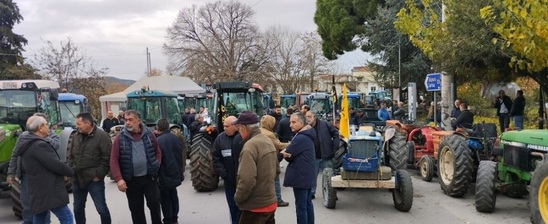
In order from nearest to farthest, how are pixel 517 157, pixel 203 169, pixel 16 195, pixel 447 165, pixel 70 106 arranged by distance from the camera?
pixel 517 157 → pixel 16 195 → pixel 447 165 → pixel 203 169 → pixel 70 106

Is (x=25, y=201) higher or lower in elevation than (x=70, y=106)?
lower

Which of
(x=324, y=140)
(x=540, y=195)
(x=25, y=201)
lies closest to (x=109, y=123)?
(x=324, y=140)

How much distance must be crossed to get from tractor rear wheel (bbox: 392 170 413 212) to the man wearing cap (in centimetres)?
359

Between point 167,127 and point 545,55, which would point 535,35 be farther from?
point 167,127

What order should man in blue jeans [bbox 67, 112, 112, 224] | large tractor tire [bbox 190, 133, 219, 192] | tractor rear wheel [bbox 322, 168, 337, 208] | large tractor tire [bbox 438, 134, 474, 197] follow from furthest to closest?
large tractor tire [bbox 190, 133, 219, 192], large tractor tire [bbox 438, 134, 474, 197], tractor rear wheel [bbox 322, 168, 337, 208], man in blue jeans [bbox 67, 112, 112, 224]

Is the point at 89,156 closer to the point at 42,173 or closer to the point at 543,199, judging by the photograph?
the point at 42,173

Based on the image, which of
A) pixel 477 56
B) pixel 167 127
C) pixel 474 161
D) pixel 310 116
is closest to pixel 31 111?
pixel 167 127

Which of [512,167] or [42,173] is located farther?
[512,167]

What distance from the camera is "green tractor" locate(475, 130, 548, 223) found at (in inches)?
270

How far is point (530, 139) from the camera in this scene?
7000 mm

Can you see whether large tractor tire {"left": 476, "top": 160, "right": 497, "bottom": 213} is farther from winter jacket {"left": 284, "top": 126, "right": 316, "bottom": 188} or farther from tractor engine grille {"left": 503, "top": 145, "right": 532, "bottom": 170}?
winter jacket {"left": 284, "top": 126, "right": 316, "bottom": 188}

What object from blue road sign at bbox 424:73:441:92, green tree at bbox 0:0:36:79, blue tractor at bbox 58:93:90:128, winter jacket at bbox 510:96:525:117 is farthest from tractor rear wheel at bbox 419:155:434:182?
green tree at bbox 0:0:36:79

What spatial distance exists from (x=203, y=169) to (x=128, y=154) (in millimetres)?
3816

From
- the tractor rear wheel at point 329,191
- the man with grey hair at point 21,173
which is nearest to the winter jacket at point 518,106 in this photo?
the tractor rear wheel at point 329,191
